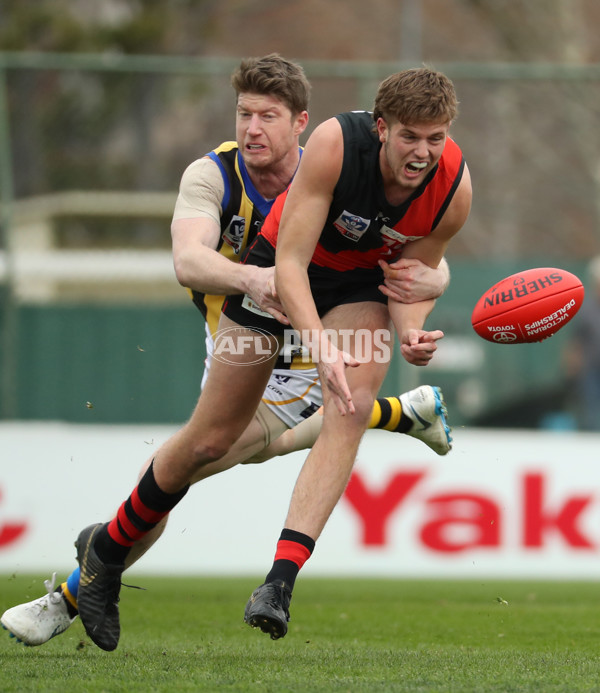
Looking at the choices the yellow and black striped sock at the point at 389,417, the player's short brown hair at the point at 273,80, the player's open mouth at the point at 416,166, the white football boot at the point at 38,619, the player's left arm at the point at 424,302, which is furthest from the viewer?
the yellow and black striped sock at the point at 389,417

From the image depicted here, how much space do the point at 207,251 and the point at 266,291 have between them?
0.42 m

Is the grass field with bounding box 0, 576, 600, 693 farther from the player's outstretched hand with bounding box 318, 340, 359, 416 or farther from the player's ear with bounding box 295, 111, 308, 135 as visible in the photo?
the player's ear with bounding box 295, 111, 308, 135

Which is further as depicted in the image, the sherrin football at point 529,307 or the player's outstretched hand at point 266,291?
the sherrin football at point 529,307

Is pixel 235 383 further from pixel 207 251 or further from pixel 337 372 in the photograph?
pixel 337 372

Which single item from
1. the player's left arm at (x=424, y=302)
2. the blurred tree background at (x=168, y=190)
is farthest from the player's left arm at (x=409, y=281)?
the blurred tree background at (x=168, y=190)

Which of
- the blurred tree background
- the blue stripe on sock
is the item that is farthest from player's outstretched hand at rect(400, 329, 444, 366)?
the blurred tree background

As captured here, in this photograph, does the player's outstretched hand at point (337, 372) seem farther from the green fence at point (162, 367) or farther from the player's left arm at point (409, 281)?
the green fence at point (162, 367)

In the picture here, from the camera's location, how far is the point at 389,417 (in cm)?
593

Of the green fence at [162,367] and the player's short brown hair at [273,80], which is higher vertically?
the player's short brown hair at [273,80]

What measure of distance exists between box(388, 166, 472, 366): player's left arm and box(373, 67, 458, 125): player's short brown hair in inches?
17.0

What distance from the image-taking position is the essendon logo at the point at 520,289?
5102 millimetres

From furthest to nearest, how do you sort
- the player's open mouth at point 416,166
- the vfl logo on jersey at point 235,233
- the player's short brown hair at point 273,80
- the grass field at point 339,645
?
the vfl logo on jersey at point 235,233
the player's short brown hair at point 273,80
the player's open mouth at point 416,166
the grass field at point 339,645

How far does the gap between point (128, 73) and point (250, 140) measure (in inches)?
240

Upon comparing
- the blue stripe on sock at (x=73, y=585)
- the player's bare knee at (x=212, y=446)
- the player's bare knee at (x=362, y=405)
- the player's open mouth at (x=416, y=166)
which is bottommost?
the blue stripe on sock at (x=73, y=585)
